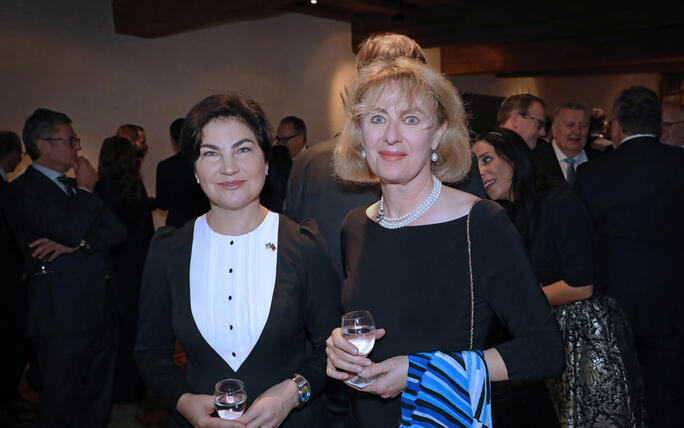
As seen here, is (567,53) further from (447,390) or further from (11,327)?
(447,390)

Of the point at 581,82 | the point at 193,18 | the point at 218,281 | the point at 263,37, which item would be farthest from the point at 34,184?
the point at 581,82

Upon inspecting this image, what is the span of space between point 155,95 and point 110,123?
72cm

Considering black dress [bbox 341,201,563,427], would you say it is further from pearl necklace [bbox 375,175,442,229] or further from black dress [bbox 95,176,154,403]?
black dress [bbox 95,176,154,403]

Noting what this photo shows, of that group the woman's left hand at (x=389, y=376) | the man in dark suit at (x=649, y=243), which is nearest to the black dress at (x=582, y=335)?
the man in dark suit at (x=649, y=243)

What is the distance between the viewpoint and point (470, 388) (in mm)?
1495

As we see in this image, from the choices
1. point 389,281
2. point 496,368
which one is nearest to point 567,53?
point 389,281

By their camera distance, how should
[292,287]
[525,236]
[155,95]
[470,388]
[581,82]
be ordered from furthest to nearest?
[581,82]
[155,95]
[525,236]
[292,287]
[470,388]

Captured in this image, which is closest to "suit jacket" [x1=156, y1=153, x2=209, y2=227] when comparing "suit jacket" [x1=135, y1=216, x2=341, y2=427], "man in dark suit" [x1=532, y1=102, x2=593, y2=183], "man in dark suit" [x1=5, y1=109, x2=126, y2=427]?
"man in dark suit" [x1=5, y1=109, x2=126, y2=427]

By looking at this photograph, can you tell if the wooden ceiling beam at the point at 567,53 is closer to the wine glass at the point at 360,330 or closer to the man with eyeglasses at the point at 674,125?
the man with eyeglasses at the point at 674,125

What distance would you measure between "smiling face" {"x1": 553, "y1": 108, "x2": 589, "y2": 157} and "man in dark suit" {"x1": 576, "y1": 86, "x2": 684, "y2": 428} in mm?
1236

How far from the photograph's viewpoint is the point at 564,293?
2.54 metres

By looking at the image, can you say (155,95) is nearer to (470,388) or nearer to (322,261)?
(322,261)

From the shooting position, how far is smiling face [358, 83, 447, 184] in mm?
1597

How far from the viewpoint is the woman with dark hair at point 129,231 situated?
4211 millimetres
